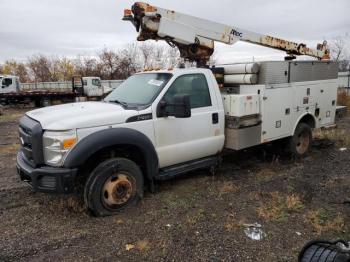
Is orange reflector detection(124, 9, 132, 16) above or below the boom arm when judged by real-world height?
above

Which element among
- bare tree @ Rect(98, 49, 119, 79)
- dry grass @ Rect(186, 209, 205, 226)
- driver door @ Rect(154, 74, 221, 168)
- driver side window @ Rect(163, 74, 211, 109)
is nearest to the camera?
dry grass @ Rect(186, 209, 205, 226)

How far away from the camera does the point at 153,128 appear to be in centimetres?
442

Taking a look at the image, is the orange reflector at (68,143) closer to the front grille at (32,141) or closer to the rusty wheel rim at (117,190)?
the front grille at (32,141)

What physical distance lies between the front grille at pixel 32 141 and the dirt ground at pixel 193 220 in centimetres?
79

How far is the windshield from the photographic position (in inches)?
182

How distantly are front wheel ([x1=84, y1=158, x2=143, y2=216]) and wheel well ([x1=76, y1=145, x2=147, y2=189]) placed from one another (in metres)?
0.15

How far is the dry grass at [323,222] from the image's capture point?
3709 millimetres

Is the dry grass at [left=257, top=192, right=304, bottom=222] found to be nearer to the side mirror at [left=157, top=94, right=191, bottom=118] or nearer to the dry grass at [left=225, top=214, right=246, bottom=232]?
the dry grass at [left=225, top=214, right=246, bottom=232]

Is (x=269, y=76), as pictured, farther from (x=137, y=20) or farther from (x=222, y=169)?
(x=137, y=20)

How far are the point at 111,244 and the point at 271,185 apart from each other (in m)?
2.90

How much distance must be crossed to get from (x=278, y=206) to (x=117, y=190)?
222 centimetres

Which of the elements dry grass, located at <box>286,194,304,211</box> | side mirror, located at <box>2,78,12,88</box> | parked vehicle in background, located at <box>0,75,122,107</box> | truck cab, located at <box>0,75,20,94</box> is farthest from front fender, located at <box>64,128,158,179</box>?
side mirror, located at <box>2,78,12,88</box>

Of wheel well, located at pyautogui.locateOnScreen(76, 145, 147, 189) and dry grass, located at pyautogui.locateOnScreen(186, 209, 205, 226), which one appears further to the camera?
wheel well, located at pyautogui.locateOnScreen(76, 145, 147, 189)

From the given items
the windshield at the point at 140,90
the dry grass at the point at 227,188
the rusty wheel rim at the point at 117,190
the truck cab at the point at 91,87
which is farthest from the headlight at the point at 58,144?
the truck cab at the point at 91,87
